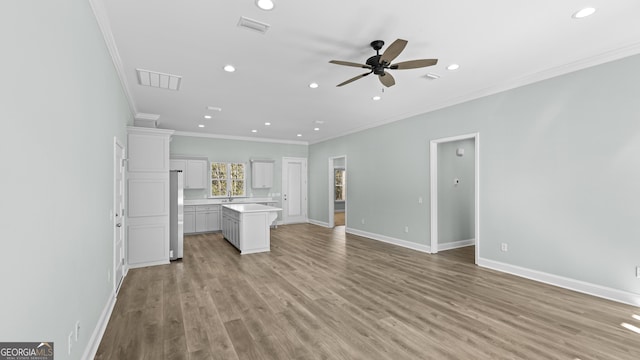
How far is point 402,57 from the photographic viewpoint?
11.2 feet

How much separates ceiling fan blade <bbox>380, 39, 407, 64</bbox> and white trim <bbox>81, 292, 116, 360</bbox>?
356cm

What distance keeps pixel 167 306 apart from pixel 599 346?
167 inches

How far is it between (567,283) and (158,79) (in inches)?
246

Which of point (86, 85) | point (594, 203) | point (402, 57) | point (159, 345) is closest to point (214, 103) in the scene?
point (86, 85)

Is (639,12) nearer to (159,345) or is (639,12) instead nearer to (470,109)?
(470,109)

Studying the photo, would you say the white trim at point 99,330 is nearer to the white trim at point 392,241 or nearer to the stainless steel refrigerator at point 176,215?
the stainless steel refrigerator at point 176,215

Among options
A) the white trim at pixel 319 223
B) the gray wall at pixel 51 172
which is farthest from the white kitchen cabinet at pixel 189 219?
the gray wall at pixel 51 172

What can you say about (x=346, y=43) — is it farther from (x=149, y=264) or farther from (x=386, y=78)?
(x=149, y=264)

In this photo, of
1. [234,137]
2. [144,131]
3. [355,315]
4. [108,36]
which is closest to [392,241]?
[355,315]

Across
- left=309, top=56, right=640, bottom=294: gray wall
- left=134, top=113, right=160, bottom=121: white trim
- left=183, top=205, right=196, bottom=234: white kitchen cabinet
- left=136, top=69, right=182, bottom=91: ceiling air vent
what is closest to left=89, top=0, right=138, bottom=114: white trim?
left=136, top=69, right=182, bottom=91: ceiling air vent

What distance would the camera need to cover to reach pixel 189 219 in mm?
7680

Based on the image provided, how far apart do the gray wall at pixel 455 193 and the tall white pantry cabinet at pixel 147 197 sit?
523 centimetres

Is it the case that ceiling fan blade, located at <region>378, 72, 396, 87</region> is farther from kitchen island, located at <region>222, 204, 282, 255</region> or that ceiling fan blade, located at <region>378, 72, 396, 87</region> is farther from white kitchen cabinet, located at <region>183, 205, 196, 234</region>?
white kitchen cabinet, located at <region>183, 205, 196, 234</region>

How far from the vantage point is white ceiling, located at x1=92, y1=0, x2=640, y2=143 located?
97.5 inches
